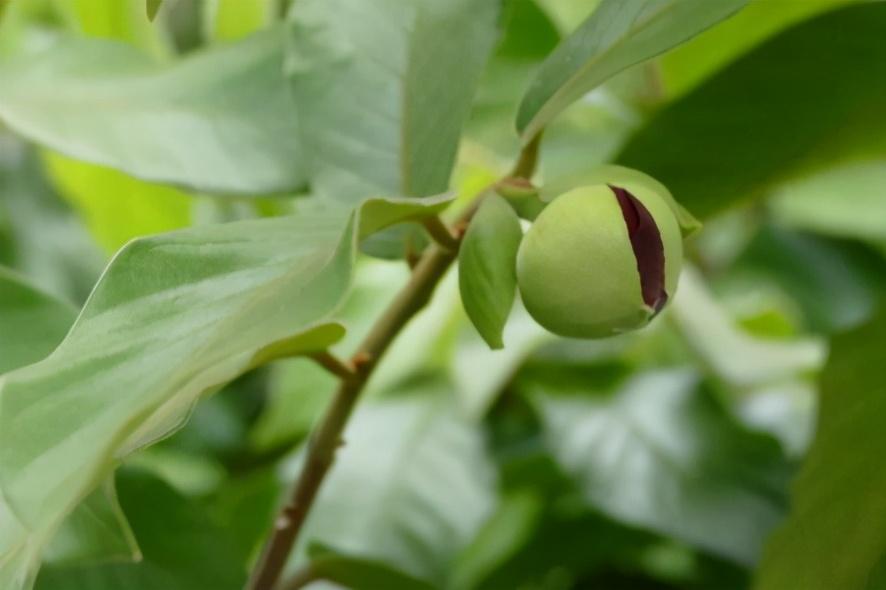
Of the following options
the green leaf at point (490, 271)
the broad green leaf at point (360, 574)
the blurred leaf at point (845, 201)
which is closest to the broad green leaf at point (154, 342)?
the green leaf at point (490, 271)

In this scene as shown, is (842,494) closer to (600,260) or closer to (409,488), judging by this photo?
(600,260)

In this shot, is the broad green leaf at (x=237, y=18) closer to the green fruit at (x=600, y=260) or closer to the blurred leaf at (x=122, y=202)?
the blurred leaf at (x=122, y=202)

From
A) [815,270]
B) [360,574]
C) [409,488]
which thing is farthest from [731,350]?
[815,270]

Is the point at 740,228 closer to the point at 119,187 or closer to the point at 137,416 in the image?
the point at 119,187

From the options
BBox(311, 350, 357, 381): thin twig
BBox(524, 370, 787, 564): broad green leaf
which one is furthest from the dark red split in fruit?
BBox(524, 370, 787, 564): broad green leaf

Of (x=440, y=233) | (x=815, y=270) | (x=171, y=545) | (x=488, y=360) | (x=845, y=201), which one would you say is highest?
(x=440, y=233)

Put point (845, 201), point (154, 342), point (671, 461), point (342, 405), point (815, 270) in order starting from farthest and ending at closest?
point (815, 270) → point (845, 201) → point (671, 461) → point (342, 405) → point (154, 342)

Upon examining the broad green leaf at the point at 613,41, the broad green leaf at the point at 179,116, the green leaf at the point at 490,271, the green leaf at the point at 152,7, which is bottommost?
the broad green leaf at the point at 179,116
